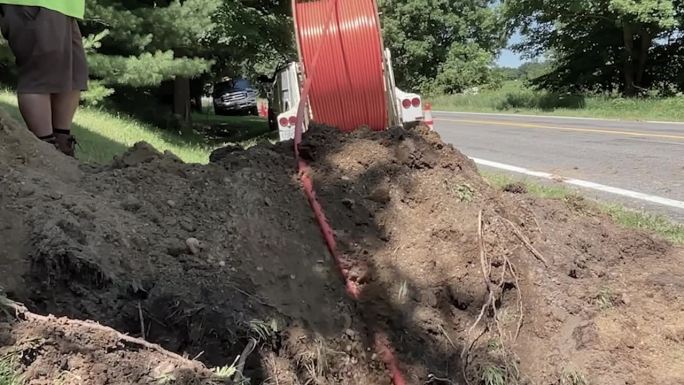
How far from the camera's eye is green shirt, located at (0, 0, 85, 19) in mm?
3646

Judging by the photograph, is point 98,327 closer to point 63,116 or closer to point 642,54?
point 63,116

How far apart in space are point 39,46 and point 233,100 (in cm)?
3035

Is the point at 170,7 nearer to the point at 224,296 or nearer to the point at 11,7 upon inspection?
the point at 11,7

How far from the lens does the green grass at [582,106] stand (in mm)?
20594

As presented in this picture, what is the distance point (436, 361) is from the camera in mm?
2941

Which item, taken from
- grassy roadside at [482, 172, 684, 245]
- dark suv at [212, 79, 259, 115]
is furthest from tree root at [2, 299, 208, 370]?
dark suv at [212, 79, 259, 115]

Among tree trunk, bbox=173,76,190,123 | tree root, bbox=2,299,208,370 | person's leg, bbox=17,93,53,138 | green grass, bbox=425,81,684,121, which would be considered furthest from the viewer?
green grass, bbox=425,81,684,121

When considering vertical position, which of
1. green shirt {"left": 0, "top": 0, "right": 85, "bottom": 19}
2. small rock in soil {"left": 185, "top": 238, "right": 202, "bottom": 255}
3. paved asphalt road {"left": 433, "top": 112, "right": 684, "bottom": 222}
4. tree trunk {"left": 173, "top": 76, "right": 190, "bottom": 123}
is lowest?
paved asphalt road {"left": 433, "top": 112, "right": 684, "bottom": 222}

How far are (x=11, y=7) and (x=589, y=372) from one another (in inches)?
138

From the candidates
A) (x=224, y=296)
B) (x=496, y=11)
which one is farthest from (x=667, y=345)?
(x=496, y=11)

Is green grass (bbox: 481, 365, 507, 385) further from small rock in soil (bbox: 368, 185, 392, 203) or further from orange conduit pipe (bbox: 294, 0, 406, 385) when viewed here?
small rock in soil (bbox: 368, 185, 392, 203)

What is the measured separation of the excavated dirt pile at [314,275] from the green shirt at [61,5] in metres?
0.83

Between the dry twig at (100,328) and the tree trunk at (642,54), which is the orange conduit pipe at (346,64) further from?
the tree trunk at (642,54)

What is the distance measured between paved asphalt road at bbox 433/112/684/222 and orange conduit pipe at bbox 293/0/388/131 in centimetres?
309
